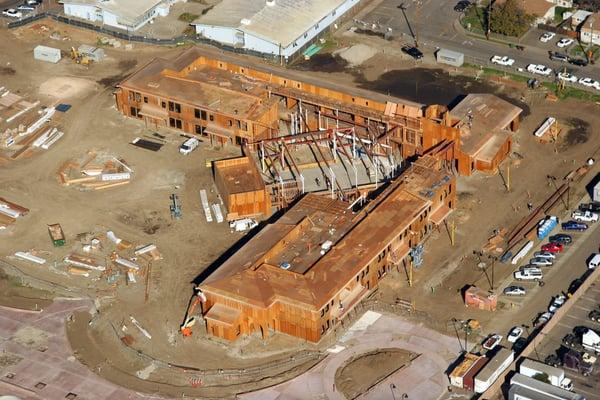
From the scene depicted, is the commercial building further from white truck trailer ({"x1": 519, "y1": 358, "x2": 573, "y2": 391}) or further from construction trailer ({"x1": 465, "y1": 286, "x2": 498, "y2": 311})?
construction trailer ({"x1": 465, "y1": 286, "x2": 498, "y2": 311})

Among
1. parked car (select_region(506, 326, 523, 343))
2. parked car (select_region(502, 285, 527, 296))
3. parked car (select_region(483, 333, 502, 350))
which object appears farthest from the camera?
parked car (select_region(502, 285, 527, 296))

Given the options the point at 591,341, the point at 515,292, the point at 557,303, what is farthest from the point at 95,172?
the point at 591,341

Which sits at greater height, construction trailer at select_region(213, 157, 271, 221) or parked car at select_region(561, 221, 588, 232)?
parked car at select_region(561, 221, 588, 232)

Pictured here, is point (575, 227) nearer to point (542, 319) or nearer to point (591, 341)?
point (542, 319)

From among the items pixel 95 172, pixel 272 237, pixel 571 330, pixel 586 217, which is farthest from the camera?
pixel 95 172

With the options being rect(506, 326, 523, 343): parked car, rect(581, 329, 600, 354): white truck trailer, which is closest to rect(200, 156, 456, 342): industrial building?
rect(506, 326, 523, 343): parked car

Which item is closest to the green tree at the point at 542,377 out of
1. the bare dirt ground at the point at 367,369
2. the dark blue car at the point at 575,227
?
the bare dirt ground at the point at 367,369
